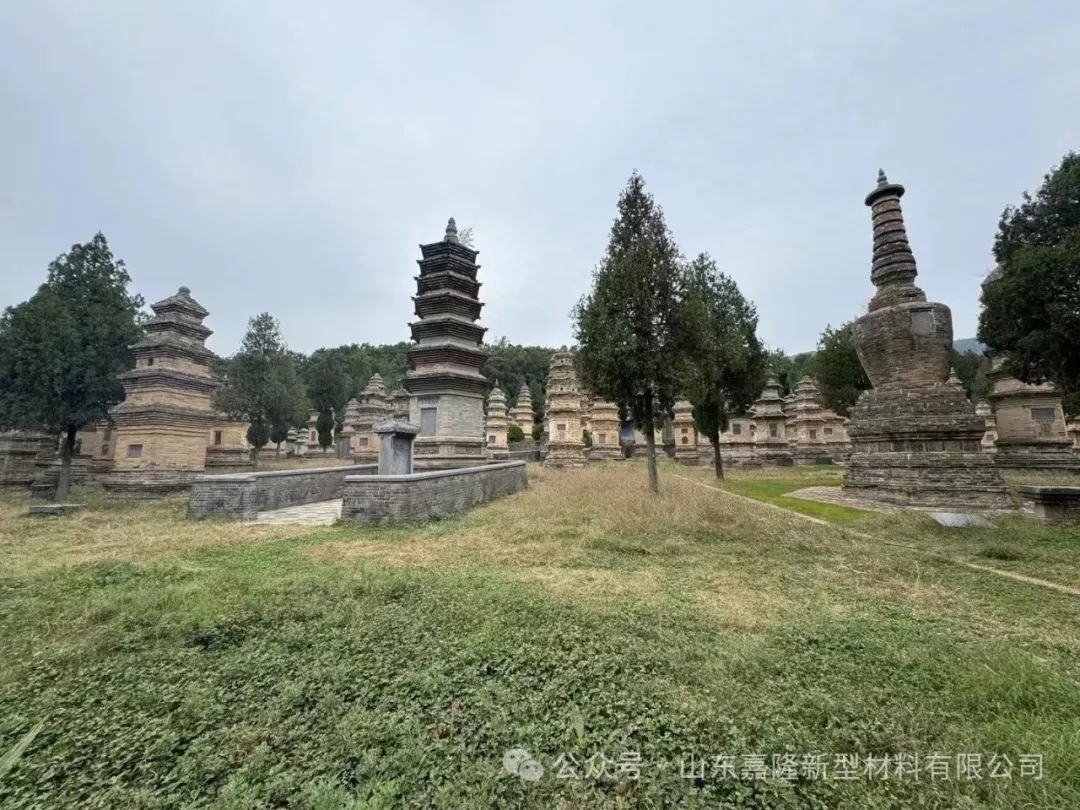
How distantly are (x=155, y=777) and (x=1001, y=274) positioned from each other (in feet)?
83.5

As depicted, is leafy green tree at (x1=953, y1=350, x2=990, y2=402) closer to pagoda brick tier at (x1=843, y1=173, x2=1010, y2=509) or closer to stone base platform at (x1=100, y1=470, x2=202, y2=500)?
pagoda brick tier at (x1=843, y1=173, x2=1010, y2=509)

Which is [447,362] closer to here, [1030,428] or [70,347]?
[70,347]

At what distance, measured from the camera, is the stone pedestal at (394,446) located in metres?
12.2

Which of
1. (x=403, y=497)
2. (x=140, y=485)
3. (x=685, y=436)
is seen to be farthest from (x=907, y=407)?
(x=685, y=436)

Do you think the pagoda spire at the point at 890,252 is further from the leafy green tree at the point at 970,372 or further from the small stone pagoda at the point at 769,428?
the leafy green tree at the point at 970,372

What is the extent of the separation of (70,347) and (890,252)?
27.1 m

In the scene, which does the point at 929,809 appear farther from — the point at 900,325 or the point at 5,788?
the point at 900,325

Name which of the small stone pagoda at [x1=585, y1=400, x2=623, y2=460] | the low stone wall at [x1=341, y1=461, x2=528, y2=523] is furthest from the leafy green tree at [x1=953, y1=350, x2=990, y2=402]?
the low stone wall at [x1=341, y1=461, x2=528, y2=523]

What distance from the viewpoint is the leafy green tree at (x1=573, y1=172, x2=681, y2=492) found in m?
13.8

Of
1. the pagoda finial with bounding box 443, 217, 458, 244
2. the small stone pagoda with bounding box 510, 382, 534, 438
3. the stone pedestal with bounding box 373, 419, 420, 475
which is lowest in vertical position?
the stone pedestal with bounding box 373, 419, 420, 475

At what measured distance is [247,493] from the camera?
34.8ft

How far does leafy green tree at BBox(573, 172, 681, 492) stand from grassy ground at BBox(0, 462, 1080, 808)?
7.87 meters

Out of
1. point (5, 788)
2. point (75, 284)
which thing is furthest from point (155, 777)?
point (75, 284)

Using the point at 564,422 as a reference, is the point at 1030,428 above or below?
below
